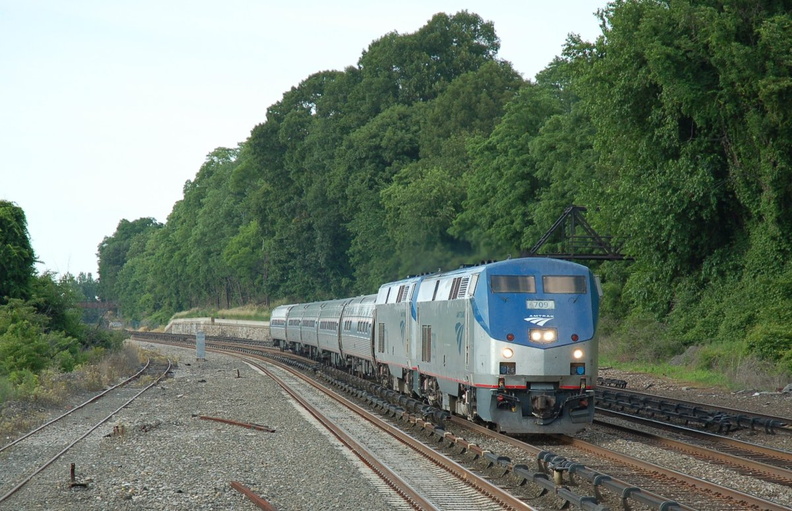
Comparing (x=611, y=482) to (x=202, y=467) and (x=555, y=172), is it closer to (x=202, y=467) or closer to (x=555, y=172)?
(x=202, y=467)

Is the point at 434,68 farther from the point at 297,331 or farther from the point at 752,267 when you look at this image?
the point at 752,267

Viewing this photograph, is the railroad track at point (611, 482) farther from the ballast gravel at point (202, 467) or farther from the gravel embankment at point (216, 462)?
the ballast gravel at point (202, 467)

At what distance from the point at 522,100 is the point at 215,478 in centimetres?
4316

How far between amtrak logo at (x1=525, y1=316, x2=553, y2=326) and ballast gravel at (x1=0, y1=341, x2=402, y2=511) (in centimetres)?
399

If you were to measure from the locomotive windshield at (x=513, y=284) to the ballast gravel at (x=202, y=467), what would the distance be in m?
4.07

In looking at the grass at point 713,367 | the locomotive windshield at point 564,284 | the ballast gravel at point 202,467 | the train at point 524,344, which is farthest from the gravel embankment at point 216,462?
the locomotive windshield at point 564,284

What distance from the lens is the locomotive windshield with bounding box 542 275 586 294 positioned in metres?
17.0

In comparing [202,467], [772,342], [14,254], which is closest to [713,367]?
[772,342]

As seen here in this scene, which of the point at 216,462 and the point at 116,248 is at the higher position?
the point at 116,248

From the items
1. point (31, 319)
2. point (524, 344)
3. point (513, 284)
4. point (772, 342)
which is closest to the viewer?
point (524, 344)

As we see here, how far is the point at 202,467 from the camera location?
1514 cm

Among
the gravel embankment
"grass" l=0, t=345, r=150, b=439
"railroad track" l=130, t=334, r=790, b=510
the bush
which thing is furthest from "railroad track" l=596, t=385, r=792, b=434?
"grass" l=0, t=345, r=150, b=439

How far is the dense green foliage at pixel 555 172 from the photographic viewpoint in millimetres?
29594

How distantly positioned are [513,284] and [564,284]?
950mm
